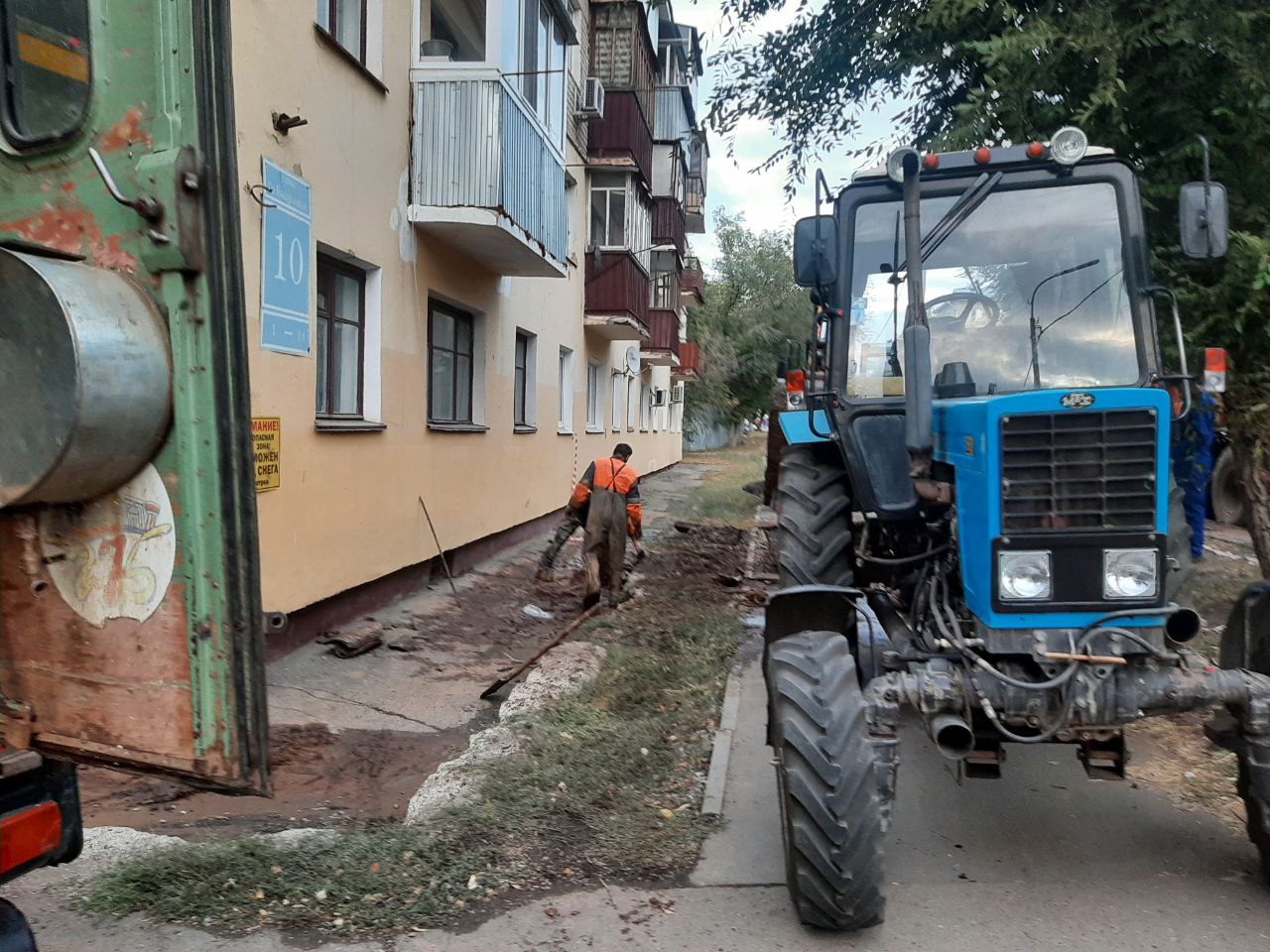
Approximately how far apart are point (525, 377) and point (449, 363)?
289 cm

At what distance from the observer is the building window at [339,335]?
7.01m

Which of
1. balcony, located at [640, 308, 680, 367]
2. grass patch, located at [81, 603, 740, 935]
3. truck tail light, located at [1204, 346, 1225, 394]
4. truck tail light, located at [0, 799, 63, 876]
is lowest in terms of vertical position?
grass patch, located at [81, 603, 740, 935]

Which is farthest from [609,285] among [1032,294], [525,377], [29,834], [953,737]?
[29,834]

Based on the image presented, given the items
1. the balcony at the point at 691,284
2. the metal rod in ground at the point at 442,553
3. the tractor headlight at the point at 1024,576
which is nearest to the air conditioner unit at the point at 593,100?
the metal rod in ground at the point at 442,553

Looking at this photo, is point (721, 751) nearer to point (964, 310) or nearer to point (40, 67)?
point (964, 310)

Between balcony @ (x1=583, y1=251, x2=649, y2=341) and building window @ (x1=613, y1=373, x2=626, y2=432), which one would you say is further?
building window @ (x1=613, y1=373, x2=626, y2=432)

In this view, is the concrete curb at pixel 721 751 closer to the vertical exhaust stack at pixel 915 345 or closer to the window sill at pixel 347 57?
the vertical exhaust stack at pixel 915 345

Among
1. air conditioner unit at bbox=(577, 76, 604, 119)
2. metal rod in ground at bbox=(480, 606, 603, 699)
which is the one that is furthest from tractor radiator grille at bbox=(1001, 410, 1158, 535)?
air conditioner unit at bbox=(577, 76, 604, 119)

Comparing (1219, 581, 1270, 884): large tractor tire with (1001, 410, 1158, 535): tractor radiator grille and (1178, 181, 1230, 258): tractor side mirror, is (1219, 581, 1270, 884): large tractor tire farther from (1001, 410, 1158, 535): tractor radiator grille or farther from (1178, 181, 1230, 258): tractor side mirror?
(1178, 181, 1230, 258): tractor side mirror

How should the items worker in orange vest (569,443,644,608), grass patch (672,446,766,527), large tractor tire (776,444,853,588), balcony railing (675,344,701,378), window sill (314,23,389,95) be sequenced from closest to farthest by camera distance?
1. large tractor tire (776,444,853,588)
2. window sill (314,23,389,95)
3. worker in orange vest (569,443,644,608)
4. grass patch (672,446,766,527)
5. balcony railing (675,344,701,378)

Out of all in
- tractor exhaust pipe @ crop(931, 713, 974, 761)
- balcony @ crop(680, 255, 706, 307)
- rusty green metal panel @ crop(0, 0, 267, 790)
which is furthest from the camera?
balcony @ crop(680, 255, 706, 307)

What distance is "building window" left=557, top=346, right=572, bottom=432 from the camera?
14.8m

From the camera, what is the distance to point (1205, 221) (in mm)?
3965

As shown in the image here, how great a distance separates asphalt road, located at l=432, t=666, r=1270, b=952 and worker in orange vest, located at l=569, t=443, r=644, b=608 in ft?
13.5
